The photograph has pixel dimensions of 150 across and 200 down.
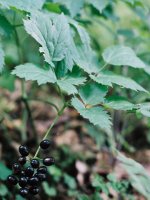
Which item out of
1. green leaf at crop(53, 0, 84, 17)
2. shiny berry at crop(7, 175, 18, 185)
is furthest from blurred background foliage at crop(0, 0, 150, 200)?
shiny berry at crop(7, 175, 18, 185)

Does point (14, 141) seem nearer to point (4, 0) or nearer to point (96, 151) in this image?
point (96, 151)

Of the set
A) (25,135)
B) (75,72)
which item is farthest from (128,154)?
(75,72)

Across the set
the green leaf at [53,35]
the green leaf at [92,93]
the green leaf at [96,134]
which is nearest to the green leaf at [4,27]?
the green leaf at [53,35]

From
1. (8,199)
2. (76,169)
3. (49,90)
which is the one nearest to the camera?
(8,199)

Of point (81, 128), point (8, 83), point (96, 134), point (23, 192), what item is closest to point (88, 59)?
point (23, 192)

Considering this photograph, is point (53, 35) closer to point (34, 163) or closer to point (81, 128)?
point (34, 163)

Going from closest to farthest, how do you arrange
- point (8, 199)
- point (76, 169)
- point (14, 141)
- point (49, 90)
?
point (8, 199) < point (76, 169) < point (14, 141) < point (49, 90)

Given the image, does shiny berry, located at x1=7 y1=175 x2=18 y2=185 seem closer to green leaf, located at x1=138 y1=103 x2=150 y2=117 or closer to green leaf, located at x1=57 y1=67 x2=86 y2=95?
green leaf, located at x1=57 y1=67 x2=86 y2=95
